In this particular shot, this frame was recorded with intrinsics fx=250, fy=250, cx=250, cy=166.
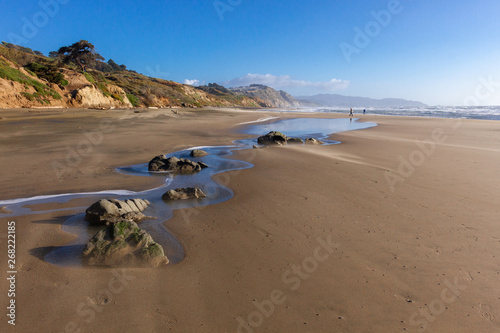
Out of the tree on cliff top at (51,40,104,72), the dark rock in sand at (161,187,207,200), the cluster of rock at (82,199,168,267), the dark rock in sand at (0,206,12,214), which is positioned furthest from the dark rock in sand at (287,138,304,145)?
the tree on cliff top at (51,40,104,72)

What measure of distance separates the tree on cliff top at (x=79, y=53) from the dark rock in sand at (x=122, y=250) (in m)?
50.0

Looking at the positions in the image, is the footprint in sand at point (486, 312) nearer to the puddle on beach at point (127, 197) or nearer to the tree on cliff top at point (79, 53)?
the puddle on beach at point (127, 197)

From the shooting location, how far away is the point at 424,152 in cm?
1087

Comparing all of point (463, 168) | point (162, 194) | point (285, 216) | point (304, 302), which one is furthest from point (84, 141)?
point (463, 168)

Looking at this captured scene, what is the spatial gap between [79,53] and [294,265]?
52.3 m

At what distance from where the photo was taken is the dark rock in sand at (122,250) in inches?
125

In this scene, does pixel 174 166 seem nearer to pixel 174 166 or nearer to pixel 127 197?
pixel 174 166

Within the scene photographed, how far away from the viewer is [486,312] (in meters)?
2.52

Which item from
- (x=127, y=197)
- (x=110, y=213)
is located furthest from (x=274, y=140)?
(x=110, y=213)

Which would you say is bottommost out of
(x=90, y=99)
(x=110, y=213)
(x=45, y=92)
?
(x=110, y=213)

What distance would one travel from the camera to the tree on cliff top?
4119cm

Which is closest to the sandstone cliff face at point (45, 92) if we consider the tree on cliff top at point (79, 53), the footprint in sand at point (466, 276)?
the tree on cliff top at point (79, 53)

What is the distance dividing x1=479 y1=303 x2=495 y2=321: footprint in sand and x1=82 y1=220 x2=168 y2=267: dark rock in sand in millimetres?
3505

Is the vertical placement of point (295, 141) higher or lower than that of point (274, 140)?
lower
